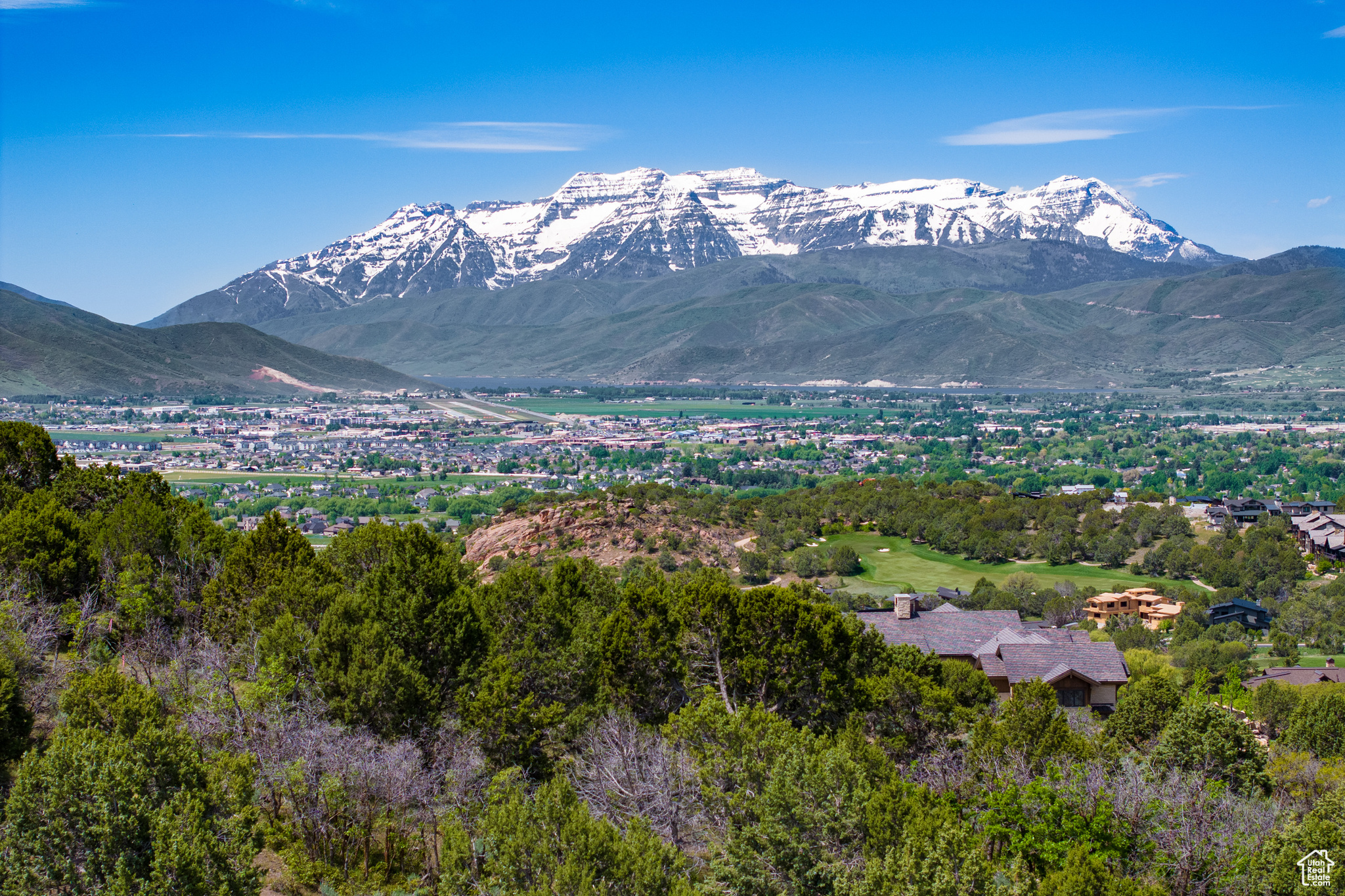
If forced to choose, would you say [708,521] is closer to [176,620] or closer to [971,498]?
[971,498]

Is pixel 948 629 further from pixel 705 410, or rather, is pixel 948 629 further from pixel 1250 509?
pixel 705 410

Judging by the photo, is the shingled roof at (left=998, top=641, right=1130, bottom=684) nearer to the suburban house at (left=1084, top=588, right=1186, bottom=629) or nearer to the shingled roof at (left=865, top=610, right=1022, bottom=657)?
the shingled roof at (left=865, top=610, right=1022, bottom=657)

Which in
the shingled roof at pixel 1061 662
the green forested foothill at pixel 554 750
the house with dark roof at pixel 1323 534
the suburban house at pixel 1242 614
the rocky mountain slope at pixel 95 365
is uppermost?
the rocky mountain slope at pixel 95 365

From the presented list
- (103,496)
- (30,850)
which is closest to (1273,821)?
(30,850)

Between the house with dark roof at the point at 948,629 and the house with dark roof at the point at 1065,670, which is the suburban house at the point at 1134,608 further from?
the house with dark roof at the point at 1065,670

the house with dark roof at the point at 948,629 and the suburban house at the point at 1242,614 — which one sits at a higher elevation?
the house with dark roof at the point at 948,629

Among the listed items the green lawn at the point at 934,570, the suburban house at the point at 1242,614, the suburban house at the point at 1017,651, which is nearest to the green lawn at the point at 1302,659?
the suburban house at the point at 1242,614

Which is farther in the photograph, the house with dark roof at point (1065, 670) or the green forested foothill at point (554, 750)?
the house with dark roof at point (1065, 670)
